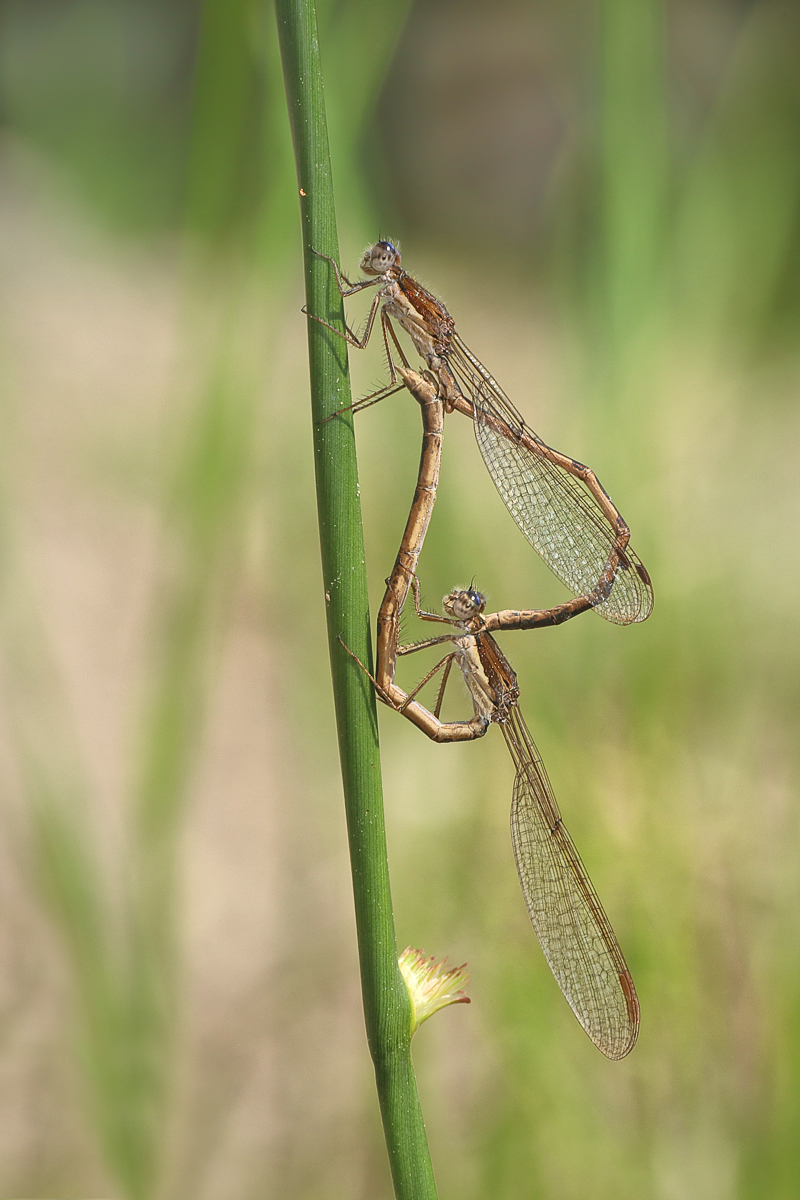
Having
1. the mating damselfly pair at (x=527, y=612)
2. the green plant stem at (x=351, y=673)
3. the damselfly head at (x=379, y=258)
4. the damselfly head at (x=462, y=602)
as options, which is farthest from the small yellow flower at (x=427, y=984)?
the damselfly head at (x=379, y=258)

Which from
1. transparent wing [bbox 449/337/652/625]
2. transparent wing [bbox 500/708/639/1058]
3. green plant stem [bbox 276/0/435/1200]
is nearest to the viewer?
green plant stem [bbox 276/0/435/1200]

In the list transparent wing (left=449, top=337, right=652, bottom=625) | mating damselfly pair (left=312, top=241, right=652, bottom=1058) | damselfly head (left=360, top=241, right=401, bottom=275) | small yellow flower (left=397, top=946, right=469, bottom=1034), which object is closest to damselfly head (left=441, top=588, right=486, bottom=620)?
mating damselfly pair (left=312, top=241, right=652, bottom=1058)

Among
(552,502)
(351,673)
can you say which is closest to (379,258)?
(552,502)

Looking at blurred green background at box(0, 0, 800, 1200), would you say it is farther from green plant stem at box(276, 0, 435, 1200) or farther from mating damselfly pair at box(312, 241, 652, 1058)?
green plant stem at box(276, 0, 435, 1200)

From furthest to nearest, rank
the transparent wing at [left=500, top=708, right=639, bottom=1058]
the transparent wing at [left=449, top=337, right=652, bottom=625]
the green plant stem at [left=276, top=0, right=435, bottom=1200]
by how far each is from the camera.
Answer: the transparent wing at [left=449, top=337, right=652, bottom=625] → the transparent wing at [left=500, top=708, right=639, bottom=1058] → the green plant stem at [left=276, top=0, right=435, bottom=1200]

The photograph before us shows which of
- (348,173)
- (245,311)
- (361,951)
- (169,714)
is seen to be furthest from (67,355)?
(361,951)

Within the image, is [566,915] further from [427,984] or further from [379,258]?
[379,258]

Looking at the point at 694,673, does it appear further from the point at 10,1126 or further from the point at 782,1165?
the point at 10,1126
